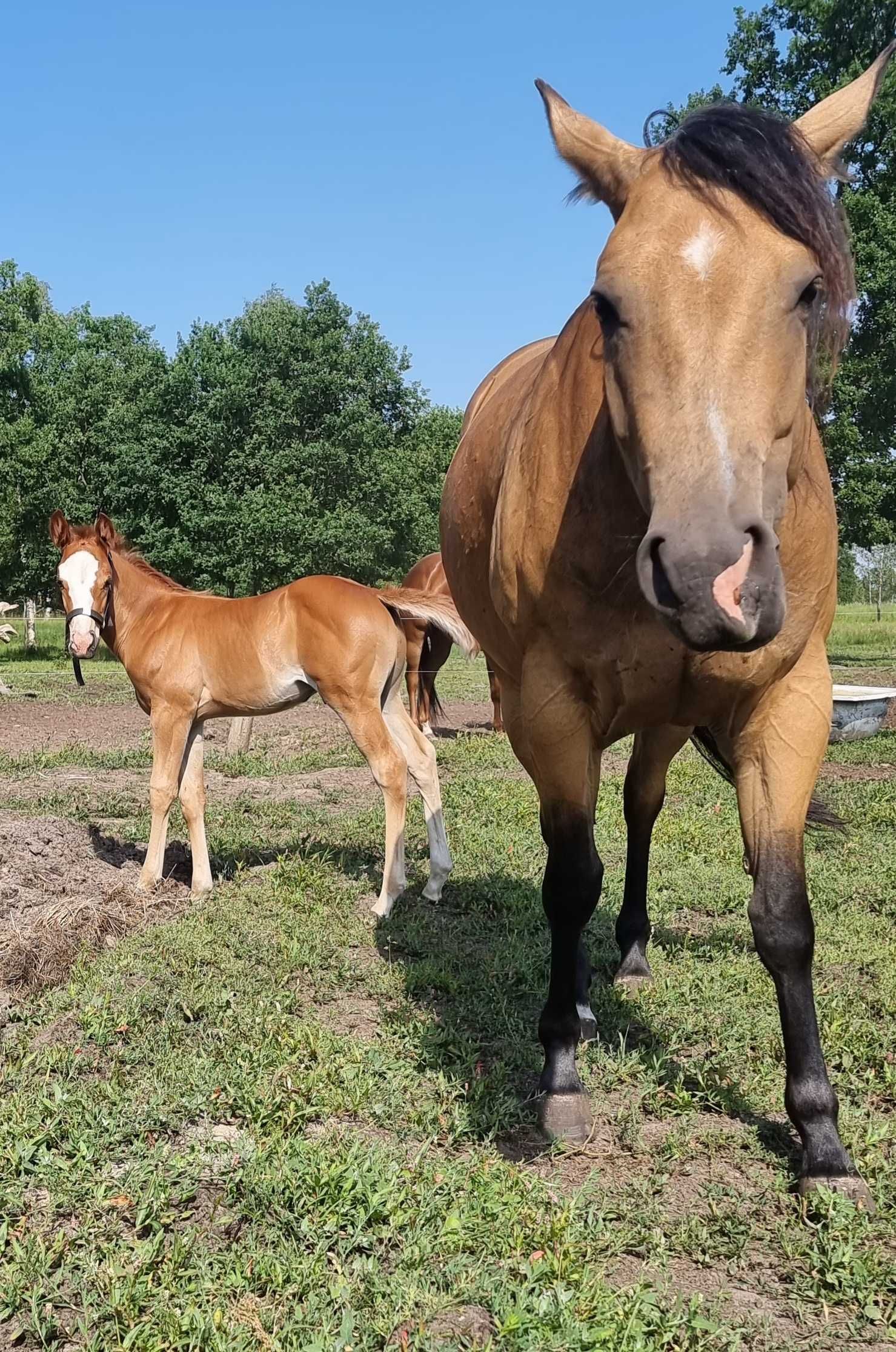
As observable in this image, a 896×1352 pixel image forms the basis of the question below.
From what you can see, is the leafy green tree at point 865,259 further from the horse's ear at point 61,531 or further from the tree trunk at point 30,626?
the tree trunk at point 30,626

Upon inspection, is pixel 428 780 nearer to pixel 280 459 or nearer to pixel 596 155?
pixel 596 155

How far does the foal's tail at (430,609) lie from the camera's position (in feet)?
21.2

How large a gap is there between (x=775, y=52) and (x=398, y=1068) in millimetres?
26935

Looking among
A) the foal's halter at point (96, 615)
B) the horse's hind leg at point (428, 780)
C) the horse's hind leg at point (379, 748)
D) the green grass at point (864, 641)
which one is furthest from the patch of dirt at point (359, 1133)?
the green grass at point (864, 641)

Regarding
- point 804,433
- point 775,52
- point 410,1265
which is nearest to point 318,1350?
point 410,1265

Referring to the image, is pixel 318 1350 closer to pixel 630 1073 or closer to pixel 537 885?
pixel 630 1073

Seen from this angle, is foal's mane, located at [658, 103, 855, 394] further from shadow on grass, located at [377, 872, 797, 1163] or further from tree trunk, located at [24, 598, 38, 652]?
tree trunk, located at [24, 598, 38, 652]

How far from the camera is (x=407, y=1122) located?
3035mm

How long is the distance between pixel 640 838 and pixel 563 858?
141 centimetres

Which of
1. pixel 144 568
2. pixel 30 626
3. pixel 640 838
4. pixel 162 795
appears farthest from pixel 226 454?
pixel 640 838

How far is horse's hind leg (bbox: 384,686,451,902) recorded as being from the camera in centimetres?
577

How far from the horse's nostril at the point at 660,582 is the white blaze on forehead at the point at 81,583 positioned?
194 inches

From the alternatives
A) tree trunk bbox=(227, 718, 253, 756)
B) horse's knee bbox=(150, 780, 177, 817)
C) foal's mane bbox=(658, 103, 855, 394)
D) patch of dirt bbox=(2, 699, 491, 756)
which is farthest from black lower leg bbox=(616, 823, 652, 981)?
patch of dirt bbox=(2, 699, 491, 756)

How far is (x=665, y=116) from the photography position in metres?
2.55
